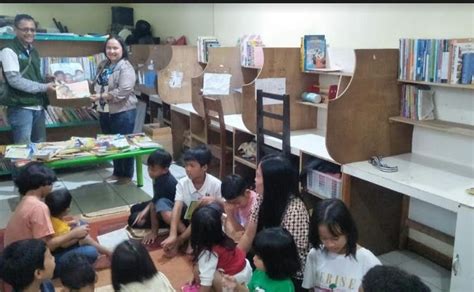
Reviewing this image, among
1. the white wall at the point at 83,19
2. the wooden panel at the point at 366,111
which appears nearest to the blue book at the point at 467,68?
the wooden panel at the point at 366,111

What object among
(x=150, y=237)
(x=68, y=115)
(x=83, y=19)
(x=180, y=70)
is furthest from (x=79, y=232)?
(x=83, y=19)

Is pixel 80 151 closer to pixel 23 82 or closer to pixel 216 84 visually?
pixel 23 82

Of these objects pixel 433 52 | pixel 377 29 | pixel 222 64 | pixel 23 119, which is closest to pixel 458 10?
pixel 433 52

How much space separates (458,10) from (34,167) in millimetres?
2414

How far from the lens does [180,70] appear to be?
14.9 feet

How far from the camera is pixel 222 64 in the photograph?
3.98m

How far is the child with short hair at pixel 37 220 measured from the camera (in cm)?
195

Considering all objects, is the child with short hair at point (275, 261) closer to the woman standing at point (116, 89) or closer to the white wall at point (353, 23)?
the white wall at point (353, 23)

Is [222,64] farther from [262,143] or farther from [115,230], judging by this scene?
[115,230]

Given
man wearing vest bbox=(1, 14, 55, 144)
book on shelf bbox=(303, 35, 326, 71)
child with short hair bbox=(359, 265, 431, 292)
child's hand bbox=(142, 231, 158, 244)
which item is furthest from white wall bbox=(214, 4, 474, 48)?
man wearing vest bbox=(1, 14, 55, 144)

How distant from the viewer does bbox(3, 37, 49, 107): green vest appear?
332 centimetres

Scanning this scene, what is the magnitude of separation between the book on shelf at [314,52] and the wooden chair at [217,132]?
→ 0.78m

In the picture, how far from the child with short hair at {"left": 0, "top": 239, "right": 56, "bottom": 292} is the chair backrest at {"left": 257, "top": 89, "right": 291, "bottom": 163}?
1.64 metres

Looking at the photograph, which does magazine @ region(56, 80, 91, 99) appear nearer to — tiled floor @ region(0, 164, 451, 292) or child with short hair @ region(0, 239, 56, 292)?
tiled floor @ region(0, 164, 451, 292)
